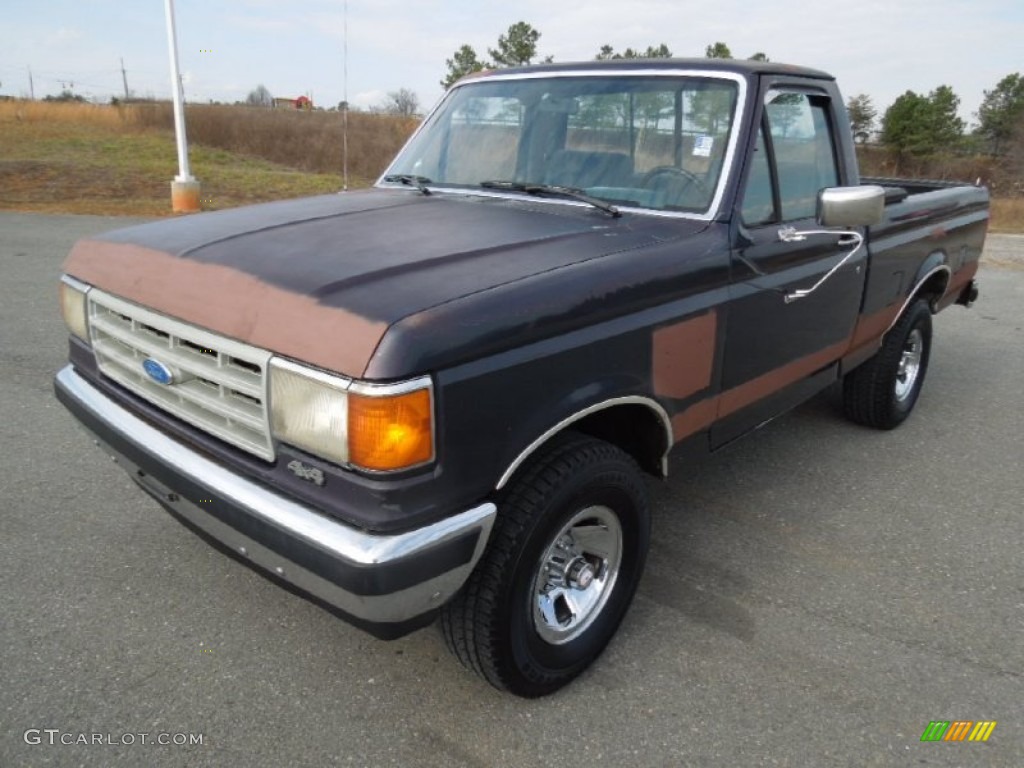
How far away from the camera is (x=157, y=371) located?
229cm

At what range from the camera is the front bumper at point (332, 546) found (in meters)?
1.82

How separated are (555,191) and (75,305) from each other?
5.95 ft

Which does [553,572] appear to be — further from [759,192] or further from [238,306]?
[759,192]

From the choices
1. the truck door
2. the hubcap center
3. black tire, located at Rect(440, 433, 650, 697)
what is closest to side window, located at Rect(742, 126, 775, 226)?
the truck door

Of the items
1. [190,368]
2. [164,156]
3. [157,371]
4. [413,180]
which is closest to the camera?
[190,368]

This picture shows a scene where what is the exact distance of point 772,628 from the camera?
277 centimetres

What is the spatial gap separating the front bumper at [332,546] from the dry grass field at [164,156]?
11.9m

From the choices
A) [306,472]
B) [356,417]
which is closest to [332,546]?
[306,472]

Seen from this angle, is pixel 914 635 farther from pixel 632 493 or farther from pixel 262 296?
pixel 262 296

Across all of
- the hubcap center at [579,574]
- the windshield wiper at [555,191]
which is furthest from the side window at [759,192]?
the hubcap center at [579,574]

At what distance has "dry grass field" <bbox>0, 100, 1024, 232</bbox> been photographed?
15.4m

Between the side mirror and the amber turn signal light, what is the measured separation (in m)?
1.87

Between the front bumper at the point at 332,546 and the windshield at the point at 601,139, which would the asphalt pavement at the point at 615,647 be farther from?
the windshield at the point at 601,139

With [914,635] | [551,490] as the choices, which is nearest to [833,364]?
[914,635]
